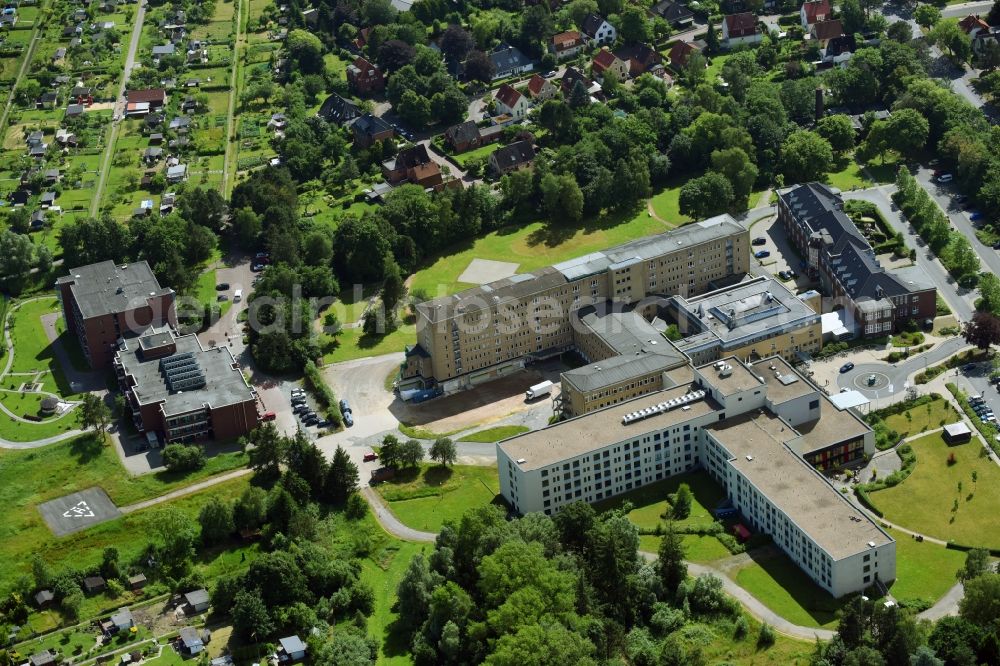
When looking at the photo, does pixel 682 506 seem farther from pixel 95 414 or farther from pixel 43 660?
pixel 95 414

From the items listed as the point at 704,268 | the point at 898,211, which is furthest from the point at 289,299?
the point at 898,211

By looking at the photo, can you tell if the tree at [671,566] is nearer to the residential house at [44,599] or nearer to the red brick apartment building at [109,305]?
the residential house at [44,599]

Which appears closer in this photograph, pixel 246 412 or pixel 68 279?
pixel 246 412

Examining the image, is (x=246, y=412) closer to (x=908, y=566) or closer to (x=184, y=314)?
(x=184, y=314)

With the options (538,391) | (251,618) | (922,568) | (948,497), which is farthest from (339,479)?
(948,497)

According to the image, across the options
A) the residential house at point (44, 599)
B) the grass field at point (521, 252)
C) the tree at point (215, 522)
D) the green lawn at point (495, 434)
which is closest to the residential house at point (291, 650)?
the tree at point (215, 522)
